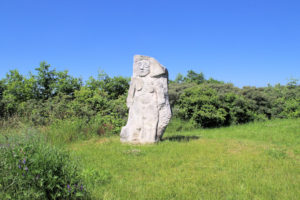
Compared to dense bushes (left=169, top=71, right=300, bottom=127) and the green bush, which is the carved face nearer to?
the green bush

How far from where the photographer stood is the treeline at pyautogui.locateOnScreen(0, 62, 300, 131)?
10.8 metres

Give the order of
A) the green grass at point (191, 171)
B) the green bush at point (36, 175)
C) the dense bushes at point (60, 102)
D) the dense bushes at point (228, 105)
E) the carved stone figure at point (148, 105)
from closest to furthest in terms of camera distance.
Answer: the green bush at point (36, 175)
the green grass at point (191, 171)
the carved stone figure at point (148, 105)
the dense bushes at point (60, 102)
the dense bushes at point (228, 105)

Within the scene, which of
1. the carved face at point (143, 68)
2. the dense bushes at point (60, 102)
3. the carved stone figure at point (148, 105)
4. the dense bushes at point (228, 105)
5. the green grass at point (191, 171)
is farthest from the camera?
the dense bushes at point (228, 105)

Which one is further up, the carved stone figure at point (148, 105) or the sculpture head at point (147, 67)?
the sculpture head at point (147, 67)

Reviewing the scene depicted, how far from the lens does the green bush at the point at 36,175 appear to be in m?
2.80

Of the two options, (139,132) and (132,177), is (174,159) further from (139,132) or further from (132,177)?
(139,132)

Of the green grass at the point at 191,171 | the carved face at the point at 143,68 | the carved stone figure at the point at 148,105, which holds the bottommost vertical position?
the green grass at the point at 191,171

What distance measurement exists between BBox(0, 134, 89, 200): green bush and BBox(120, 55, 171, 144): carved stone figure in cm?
428

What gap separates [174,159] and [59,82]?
8812 millimetres

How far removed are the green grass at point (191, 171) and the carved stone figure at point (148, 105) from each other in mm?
452

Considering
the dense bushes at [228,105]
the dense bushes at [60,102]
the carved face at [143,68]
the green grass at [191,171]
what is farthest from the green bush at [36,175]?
the dense bushes at [228,105]

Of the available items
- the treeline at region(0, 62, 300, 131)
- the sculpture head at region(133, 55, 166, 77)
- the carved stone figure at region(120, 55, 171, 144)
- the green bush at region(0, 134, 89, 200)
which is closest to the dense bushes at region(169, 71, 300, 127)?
the treeline at region(0, 62, 300, 131)

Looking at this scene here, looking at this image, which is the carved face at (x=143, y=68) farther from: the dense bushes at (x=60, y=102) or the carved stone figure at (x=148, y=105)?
the dense bushes at (x=60, y=102)

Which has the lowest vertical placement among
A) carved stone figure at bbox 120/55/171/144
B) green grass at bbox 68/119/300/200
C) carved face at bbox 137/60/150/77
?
green grass at bbox 68/119/300/200
